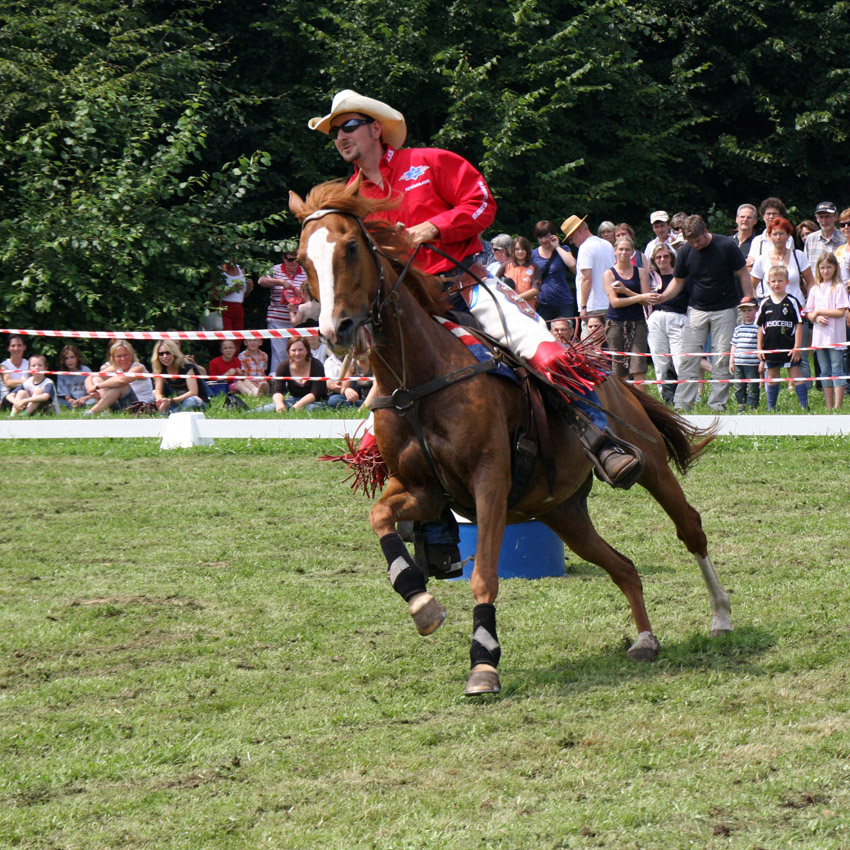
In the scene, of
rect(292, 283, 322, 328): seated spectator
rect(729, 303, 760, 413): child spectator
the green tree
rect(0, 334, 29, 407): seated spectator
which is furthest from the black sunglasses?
the green tree

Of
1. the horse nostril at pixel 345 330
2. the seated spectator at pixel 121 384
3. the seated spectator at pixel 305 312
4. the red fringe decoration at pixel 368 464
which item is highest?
the seated spectator at pixel 305 312

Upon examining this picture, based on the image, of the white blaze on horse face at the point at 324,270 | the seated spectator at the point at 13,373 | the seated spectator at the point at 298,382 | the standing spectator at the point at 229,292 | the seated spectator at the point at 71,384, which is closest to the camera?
the white blaze on horse face at the point at 324,270

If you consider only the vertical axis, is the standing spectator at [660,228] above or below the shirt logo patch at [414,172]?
above

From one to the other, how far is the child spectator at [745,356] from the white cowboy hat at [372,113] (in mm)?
7921

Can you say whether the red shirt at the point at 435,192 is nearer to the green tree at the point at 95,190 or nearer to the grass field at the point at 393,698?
the grass field at the point at 393,698

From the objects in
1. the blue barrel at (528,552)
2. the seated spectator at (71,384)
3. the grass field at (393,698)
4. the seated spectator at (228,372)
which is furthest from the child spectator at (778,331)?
the seated spectator at (71,384)

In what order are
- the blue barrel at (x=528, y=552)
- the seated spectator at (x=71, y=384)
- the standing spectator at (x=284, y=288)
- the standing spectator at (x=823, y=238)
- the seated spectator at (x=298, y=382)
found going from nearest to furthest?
the blue barrel at (x=528, y=552) < the standing spectator at (x=823, y=238) < the seated spectator at (x=298, y=382) < the seated spectator at (x=71, y=384) < the standing spectator at (x=284, y=288)

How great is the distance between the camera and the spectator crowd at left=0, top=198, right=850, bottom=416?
13.3m

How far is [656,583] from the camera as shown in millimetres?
7418

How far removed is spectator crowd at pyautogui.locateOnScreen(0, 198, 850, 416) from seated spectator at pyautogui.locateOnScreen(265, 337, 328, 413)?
2 centimetres

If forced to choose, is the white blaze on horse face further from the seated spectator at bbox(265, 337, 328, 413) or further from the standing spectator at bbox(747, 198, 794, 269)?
the standing spectator at bbox(747, 198, 794, 269)

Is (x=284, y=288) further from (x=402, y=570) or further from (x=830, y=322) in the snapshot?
(x=402, y=570)

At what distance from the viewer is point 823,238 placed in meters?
14.3

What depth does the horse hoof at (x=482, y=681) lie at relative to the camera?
17.1ft
